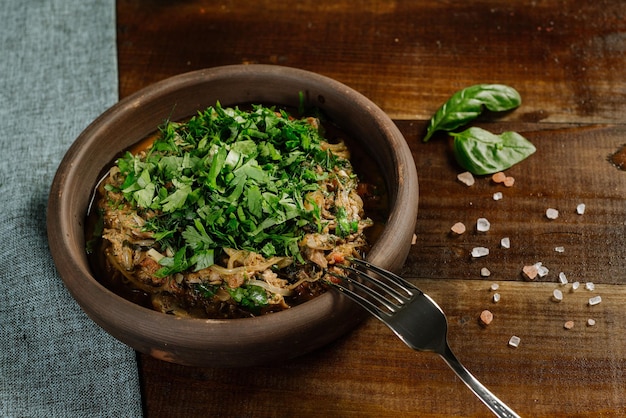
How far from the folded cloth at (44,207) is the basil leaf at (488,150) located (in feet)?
4.61

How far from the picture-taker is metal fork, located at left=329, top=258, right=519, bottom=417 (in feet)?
6.77

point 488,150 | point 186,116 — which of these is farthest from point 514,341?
point 186,116

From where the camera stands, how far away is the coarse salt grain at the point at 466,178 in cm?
280

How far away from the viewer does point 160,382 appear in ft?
7.95

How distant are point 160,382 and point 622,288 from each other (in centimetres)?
157

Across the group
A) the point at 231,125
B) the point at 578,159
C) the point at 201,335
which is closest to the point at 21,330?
the point at 201,335

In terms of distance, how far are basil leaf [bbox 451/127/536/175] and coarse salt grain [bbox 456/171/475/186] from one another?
21 millimetres

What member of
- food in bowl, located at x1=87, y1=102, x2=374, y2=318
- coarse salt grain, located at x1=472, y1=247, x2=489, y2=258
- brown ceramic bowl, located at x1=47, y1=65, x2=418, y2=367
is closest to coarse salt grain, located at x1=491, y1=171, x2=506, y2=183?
coarse salt grain, located at x1=472, y1=247, x2=489, y2=258

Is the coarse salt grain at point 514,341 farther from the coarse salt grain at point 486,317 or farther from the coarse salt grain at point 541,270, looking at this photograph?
the coarse salt grain at point 541,270

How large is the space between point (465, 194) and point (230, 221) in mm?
1000

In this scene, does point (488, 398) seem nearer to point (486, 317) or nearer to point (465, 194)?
point (486, 317)

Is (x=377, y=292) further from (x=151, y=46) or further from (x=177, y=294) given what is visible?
(x=151, y=46)

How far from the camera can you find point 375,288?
218cm

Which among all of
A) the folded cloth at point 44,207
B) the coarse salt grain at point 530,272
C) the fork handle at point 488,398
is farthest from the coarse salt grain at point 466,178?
the folded cloth at point 44,207
